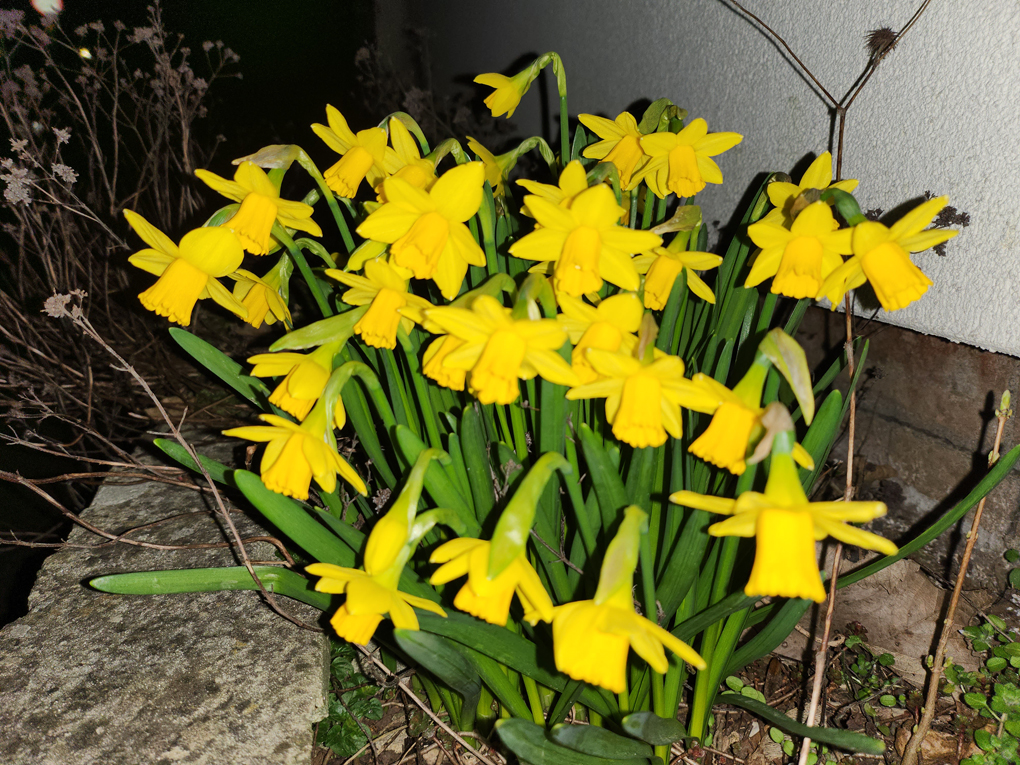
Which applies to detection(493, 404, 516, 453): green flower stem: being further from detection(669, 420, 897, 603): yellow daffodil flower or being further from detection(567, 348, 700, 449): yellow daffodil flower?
detection(669, 420, 897, 603): yellow daffodil flower

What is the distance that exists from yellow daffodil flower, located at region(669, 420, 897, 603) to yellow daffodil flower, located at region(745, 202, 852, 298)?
1.28 feet

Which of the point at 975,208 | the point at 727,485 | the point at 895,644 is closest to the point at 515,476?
the point at 727,485

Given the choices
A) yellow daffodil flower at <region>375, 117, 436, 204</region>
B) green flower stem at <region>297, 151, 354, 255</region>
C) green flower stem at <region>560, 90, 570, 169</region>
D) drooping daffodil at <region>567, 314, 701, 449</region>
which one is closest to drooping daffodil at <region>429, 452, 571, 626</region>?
drooping daffodil at <region>567, 314, 701, 449</region>

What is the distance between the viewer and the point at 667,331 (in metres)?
1.20

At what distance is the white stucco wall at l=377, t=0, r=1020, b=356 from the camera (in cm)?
137

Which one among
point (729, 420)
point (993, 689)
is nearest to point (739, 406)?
point (729, 420)

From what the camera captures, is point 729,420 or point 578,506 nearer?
point 729,420

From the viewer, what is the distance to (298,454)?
0.99 meters

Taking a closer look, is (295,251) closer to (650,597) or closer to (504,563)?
(504,563)

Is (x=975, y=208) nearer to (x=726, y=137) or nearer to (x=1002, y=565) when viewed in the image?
(x=726, y=137)

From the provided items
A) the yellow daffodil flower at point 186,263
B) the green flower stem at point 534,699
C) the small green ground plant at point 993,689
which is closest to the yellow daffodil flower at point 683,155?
the yellow daffodil flower at point 186,263

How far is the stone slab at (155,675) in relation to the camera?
3.80 feet

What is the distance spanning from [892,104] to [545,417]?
3.97ft

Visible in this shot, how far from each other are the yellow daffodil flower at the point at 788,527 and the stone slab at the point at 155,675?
33.9 inches
